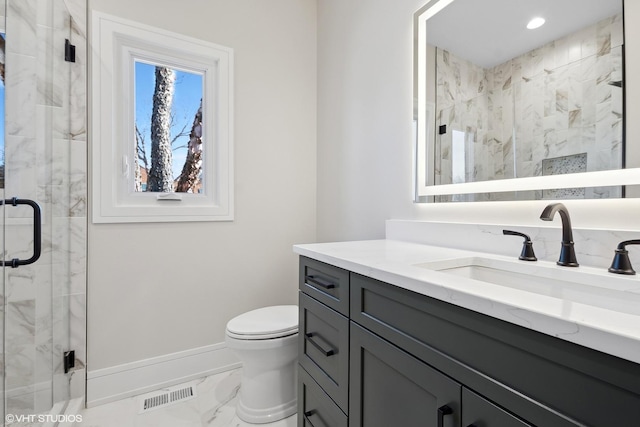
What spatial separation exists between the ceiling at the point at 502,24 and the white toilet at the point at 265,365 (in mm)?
1554

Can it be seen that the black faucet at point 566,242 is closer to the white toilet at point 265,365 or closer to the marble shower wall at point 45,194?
the white toilet at point 265,365

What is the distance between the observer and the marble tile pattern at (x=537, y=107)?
35.4 inches

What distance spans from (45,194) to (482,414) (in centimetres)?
195

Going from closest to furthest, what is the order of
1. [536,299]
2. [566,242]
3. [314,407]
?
[536,299]
[566,242]
[314,407]

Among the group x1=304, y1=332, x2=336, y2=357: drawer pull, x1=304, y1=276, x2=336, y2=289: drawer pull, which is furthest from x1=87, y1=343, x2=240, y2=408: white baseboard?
x1=304, y1=276, x2=336, y2=289: drawer pull

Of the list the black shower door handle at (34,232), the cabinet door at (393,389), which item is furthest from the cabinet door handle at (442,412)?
the black shower door handle at (34,232)

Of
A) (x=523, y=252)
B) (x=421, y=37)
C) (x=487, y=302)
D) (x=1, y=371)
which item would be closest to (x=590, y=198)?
(x=523, y=252)

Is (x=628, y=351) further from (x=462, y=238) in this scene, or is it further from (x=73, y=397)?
(x=73, y=397)

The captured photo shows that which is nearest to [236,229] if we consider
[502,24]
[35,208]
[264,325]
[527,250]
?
[264,325]

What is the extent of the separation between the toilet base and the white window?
113 centimetres

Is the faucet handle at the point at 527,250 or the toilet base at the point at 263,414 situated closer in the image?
the faucet handle at the point at 527,250

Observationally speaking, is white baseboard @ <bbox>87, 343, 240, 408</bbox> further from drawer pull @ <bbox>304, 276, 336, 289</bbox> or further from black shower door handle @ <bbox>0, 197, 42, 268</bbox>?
drawer pull @ <bbox>304, 276, 336, 289</bbox>

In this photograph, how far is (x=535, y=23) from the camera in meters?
1.08

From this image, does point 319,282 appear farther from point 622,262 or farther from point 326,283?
point 622,262
